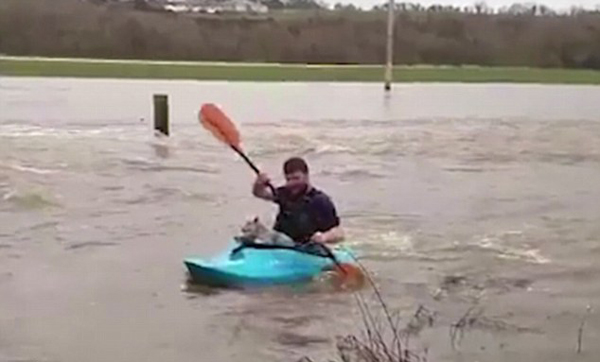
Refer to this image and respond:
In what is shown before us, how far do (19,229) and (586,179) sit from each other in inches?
464

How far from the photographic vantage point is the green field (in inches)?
2402

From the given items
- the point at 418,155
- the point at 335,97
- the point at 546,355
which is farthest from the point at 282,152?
the point at 335,97

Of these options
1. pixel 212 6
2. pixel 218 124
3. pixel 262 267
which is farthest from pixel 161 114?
pixel 212 6

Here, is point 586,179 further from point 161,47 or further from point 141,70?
point 161,47

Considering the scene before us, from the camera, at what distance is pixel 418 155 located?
99.9 feet

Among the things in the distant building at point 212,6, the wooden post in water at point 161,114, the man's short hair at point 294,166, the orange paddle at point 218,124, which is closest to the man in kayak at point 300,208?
the man's short hair at point 294,166

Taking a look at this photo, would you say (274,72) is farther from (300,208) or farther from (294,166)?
(294,166)

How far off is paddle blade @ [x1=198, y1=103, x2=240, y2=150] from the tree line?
61948mm

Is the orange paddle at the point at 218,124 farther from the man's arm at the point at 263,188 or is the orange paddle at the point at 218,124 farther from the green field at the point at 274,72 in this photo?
the green field at the point at 274,72

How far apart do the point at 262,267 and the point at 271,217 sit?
5.39m

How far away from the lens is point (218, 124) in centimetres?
1554

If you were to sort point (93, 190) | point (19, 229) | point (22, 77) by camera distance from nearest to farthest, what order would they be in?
point (19, 229)
point (93, 190)
point (22, 77)

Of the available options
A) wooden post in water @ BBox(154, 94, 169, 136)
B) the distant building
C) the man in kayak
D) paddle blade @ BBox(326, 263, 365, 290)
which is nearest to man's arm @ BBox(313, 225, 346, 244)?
the man in kayak

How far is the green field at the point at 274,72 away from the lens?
200ft
